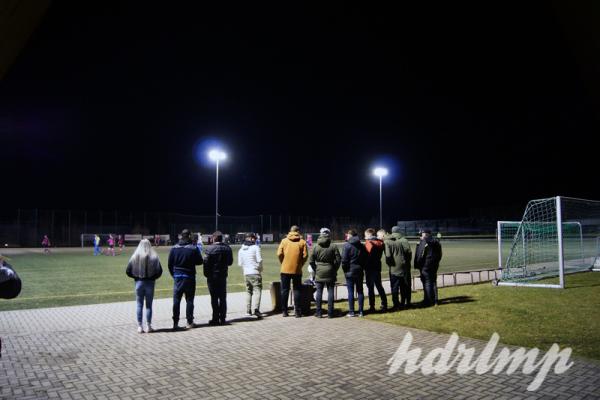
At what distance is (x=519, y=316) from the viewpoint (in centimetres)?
911

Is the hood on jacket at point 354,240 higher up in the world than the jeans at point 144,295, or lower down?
higher up

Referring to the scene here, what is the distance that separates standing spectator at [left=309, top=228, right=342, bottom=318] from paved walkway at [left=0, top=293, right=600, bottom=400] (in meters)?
0.50

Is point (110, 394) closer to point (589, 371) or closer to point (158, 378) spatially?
point (158, 378)

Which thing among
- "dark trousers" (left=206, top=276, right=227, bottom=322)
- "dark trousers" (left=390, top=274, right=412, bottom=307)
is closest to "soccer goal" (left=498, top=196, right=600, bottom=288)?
"dark trousers" (left=390, top=274, right=412, bottom=307)

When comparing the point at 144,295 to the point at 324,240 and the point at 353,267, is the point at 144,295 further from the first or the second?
the point at 353,267

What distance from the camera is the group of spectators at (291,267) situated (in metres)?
8.22

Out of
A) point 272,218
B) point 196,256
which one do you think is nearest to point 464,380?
point 196,256

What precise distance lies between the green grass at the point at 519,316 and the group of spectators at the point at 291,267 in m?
0.87

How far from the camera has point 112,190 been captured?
6184cm

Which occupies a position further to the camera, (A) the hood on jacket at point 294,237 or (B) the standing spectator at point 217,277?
(A) the hood on jacket at point 294,237

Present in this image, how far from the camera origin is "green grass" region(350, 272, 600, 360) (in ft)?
23.8

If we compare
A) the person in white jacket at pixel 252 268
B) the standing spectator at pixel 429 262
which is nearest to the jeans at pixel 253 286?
the person in white jacket at pixel 252 268

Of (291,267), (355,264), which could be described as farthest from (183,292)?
(355,264)

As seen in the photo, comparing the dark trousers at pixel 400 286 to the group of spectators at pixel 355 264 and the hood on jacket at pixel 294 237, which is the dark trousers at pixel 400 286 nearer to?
the group of spectators at pixel 355 264
